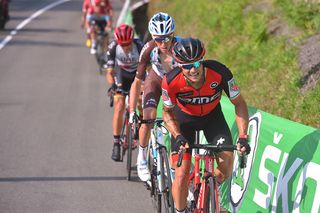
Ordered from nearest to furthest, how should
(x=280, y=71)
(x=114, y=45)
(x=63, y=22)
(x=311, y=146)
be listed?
(x=311, y=146)
(x=114, y=45)
(x=280, y=71)
(x=63, y=22)

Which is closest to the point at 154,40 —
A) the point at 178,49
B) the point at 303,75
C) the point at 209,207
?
the point at 178,49

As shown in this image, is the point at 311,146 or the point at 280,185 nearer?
the point at 311,146

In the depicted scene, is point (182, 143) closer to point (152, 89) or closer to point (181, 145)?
point (181, 145)

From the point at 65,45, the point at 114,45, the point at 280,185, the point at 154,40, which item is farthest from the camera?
the point at 65,45

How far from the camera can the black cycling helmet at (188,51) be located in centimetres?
755

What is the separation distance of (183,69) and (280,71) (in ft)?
22.7

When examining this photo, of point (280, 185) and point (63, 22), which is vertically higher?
point (280, 185)

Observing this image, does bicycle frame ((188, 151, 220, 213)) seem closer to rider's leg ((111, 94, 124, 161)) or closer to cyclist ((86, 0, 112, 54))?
rider's leg ((111, 94, 124, 161))

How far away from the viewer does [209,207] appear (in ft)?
24.8

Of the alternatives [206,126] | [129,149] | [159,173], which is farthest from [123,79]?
[206,126]

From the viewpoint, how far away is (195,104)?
320 inches

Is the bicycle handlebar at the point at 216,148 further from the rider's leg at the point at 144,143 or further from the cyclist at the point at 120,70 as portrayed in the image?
the cyclist at the point at 120,70

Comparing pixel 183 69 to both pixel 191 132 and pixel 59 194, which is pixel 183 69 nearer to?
pixel 191 132

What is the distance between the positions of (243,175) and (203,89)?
172cm
